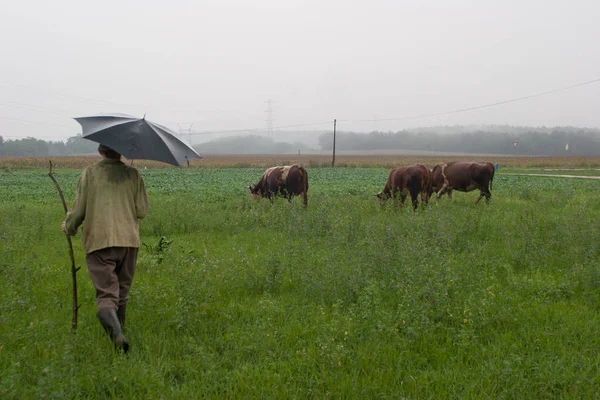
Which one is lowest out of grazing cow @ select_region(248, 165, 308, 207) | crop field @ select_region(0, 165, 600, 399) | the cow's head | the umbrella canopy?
crop field @ select_region(0, 165, 600, 399)

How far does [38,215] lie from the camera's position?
11.6 metres

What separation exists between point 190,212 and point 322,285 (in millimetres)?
6279

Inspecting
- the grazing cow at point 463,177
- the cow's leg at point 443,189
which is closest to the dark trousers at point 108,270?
the grazing cow at point 463,177

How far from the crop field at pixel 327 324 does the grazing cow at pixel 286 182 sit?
5.83 metres

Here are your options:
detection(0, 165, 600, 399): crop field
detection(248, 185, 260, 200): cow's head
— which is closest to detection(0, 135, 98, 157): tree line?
detection(248, 185, 260, 200): cow's head

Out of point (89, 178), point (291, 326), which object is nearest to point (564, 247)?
point (291, 326)

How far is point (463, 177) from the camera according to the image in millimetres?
15461

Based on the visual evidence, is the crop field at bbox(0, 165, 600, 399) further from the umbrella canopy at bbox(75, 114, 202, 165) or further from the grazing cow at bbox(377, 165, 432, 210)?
the grazing cow at bbox(377, 165, 432, 210)

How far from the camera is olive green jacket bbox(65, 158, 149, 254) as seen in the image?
4253 millimetres

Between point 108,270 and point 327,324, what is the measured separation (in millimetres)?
2261

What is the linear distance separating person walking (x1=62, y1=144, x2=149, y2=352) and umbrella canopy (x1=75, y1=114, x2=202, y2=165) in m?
0.29

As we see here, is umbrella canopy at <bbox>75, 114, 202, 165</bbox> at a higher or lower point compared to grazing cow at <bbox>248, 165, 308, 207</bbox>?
higher

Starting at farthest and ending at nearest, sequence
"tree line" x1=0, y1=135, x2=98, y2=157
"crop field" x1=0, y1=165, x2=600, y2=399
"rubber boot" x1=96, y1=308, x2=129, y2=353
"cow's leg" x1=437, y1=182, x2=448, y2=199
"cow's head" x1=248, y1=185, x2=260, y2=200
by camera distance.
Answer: "tree line" x1=0, y1=135, x2=98, y2=157 < "cow's leg" x1=437, y1=182, x2=448, y2=199 < "cow's head" x1=248, y1=185, x2=260, y2=200 < "rubber boot" x1=96, y1=308, x2=129, y2=353 < "crop field" x1=0, y1=165, x2=600, y2=399

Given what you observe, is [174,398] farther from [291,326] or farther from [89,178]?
[89,178]
